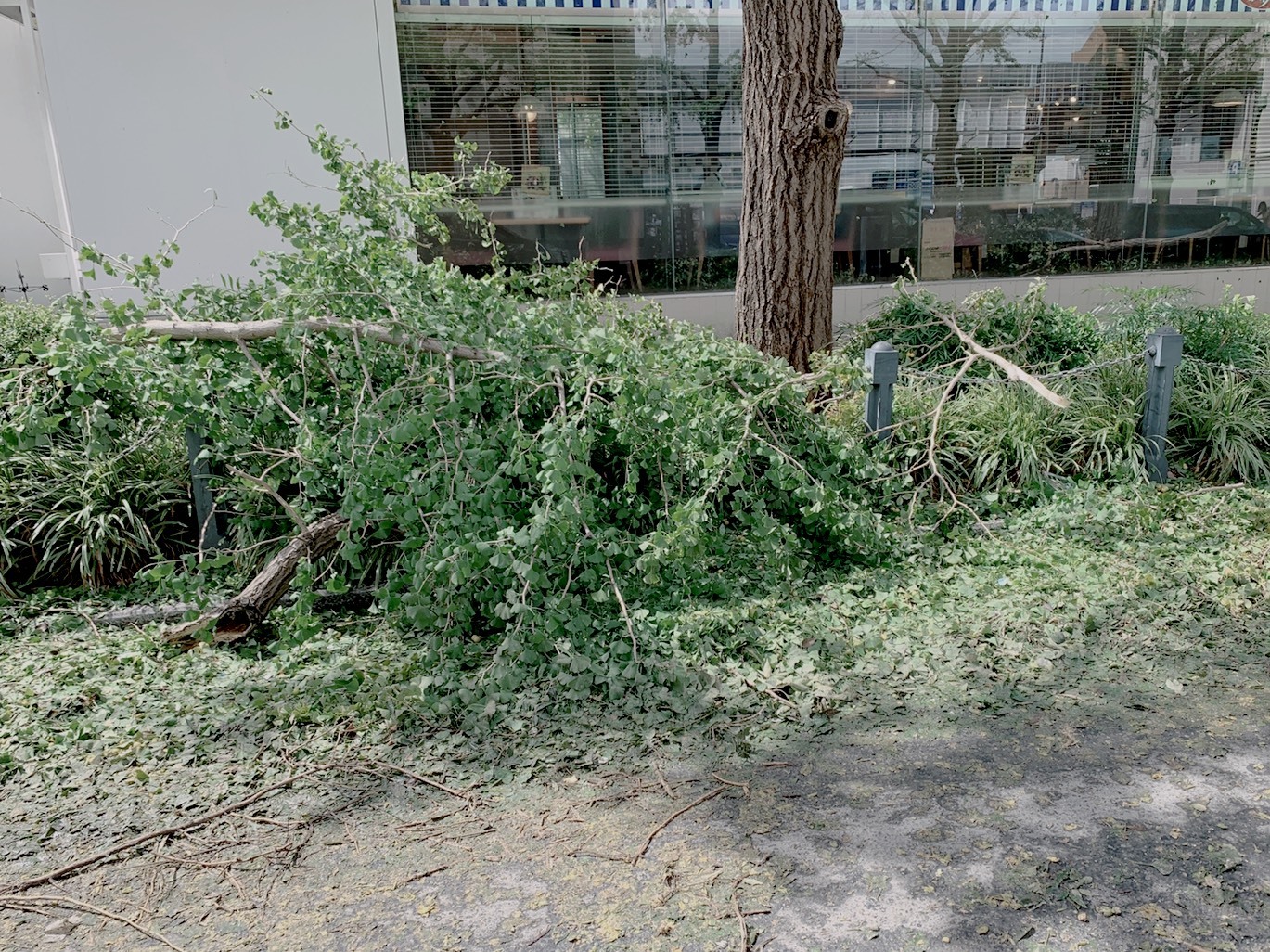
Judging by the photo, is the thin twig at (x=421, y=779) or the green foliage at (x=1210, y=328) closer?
the thin twig at (x=421, y=779)

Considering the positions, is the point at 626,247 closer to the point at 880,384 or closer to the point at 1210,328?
the point at 880,384

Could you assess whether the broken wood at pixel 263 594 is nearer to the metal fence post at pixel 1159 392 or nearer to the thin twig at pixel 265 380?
the thin twig at pixel 265 380

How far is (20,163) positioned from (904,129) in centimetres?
1117

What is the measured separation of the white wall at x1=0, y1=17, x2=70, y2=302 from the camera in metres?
12.5

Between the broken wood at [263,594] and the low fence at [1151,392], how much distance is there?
3.01 meters

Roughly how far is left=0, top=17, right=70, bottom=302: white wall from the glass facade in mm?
6453

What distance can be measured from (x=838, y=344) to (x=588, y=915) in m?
6.46

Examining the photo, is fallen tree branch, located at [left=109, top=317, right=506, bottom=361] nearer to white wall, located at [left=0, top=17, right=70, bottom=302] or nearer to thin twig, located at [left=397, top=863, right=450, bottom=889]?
thin twig, located at [left=397, top=863, right=450, bottom=889]

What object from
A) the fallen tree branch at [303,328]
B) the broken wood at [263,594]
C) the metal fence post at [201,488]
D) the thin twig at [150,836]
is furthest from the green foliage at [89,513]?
the thin twig at [150,836]

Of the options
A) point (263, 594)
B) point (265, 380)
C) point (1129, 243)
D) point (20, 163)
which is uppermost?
point (20, 163)

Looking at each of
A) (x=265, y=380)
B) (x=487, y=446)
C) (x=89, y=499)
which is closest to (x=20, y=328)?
(x=89, y=499)

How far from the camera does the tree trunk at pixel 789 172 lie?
6.11 meters

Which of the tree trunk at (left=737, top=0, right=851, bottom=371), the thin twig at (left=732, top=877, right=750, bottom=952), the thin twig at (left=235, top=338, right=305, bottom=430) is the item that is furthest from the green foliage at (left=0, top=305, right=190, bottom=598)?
the tree trunk at (left=737, top=0, right=851, bottom=371)

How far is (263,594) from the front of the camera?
428 cm
